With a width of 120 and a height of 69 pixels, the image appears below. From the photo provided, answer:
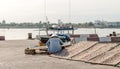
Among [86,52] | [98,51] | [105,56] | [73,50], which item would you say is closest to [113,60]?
[105,56]

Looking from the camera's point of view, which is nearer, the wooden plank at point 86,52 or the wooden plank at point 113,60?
the wooden plank at point 113,60

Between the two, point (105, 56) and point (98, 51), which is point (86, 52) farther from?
point (105, 56)

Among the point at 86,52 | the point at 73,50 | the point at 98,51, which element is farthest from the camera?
the point at 73,50

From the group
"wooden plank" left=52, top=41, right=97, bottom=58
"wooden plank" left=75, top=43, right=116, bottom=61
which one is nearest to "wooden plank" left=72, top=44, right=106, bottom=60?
"wooden plank" left=75, top=43, right=116, bottom=61

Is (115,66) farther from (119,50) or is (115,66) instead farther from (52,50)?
(52,50)

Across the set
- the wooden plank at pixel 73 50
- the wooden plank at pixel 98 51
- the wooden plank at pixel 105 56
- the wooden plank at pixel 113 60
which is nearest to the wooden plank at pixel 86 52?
the wooden plank at pixel 98 51

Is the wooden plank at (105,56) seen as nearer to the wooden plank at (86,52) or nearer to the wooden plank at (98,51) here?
the wooden plank at (98,51)

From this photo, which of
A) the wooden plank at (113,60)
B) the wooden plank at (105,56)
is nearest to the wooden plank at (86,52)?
the wooden plank at (105,56)

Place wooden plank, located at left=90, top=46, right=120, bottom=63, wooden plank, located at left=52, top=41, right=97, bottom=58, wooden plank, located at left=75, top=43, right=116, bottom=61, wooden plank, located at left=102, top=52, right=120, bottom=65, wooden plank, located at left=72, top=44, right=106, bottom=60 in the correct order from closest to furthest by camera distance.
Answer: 1. wooden plank, located at left=102, top=52, right=120, bottom=65
2. wooden plank, located at left=90, top=46, right=120, bottom=63
3. wooden plank, located at left=75, top=43, right=116, bottom=61
4. wooden plank, located at left=72, top=44, right=106, bottom=60
5. wooden plank, located at left=52, top=41, right=97, bottom=58

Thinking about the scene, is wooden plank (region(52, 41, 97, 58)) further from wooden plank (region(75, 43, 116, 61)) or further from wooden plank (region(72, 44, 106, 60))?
wooden plank (region(75, 43, 116, 61))

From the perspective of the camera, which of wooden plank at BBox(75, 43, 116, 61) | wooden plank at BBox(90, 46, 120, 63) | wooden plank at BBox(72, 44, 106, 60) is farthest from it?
wooden plank at BBox(72, 44, 106, 60)

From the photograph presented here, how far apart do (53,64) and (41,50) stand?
6.85 m

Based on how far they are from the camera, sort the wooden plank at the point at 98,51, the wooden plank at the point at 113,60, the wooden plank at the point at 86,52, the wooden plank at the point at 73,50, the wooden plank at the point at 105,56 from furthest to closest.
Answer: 1. the wooden plank at the point at 73,50
2. the wooden plank at the point at 86,52
3. the wooden plank at the point at 98,51
4. the wooden plank at the point at 105,56
5. the wooden plank at the point at 113,60

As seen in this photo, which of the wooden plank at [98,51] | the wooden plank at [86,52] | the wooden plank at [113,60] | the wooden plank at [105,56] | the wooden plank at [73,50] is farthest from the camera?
the wooden plank at [73,50]
